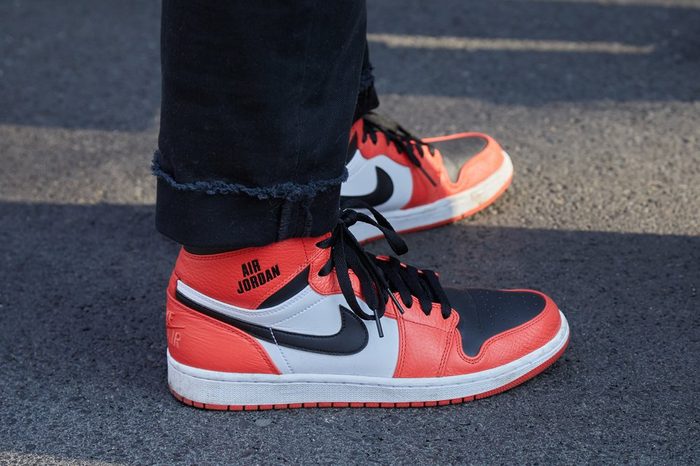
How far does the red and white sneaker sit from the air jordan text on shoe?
444mm

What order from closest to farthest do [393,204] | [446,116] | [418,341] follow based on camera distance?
[418,341] → [393,204] → [446,116]

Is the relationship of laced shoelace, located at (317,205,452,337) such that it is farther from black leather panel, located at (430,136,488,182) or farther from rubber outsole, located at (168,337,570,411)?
black leather panel, located at (430,136,488,182)

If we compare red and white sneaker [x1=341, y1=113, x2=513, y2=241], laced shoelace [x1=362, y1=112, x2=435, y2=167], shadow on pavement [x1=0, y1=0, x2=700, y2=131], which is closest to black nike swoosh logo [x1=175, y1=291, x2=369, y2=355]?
red and white sneaker [x1=341, y1=113, x2=513, y2=241]

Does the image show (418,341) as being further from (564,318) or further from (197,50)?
(197,50)

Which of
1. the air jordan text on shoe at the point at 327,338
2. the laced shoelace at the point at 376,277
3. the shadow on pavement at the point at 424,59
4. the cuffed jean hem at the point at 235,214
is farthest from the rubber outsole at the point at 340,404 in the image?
the shadow on pavement at the point at 424,59

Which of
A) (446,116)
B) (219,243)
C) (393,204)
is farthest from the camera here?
(446,116)

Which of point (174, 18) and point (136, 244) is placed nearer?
point (174, 18)

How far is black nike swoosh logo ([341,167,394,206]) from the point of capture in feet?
6.28

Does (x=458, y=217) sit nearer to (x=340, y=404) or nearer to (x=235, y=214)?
(x=340, y=404)

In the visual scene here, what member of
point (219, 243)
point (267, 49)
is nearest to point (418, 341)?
point (219, 243)

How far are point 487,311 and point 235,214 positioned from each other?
1.54 feet

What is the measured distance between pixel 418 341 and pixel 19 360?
2.28 ft

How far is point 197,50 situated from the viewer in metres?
1.17

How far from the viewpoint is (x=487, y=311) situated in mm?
1495
